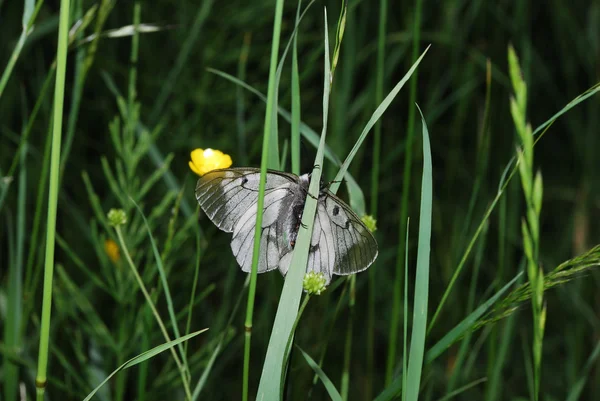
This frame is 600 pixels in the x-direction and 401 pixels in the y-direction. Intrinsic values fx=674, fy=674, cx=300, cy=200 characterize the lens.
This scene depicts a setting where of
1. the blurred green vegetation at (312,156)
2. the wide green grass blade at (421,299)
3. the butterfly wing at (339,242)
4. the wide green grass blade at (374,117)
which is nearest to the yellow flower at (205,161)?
the butterfly wing at (339,242)

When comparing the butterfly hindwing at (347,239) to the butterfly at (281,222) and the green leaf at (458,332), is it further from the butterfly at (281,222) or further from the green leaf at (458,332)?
the green leaf at (458,332)

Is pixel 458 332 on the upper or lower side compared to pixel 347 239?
lower

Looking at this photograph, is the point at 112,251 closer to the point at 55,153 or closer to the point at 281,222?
the point at 281,222

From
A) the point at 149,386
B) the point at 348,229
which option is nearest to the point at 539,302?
the point at 348,229

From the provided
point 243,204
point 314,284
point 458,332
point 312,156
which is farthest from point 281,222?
point 312,156

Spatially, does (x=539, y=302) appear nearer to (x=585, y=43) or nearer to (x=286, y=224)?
(x=286, y=224)
